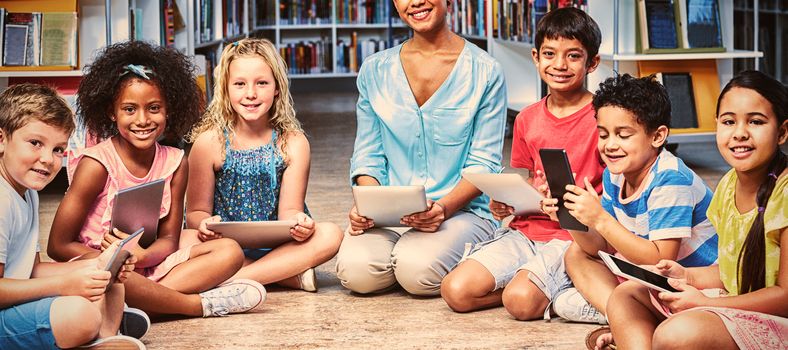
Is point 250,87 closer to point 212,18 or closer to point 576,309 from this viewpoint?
point 576,309

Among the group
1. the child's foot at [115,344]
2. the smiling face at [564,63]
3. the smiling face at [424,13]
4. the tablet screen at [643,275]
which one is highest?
the smiling face at [424,13]

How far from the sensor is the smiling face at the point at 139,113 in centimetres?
246

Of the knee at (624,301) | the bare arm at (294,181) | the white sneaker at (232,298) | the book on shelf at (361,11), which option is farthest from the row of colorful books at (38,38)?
the book on shelf at (361,11)

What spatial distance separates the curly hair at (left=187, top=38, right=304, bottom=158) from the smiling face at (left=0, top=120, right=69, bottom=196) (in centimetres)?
74

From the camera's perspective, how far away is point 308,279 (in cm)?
270

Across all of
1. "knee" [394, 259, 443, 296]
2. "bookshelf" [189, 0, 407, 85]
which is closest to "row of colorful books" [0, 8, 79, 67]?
"knee" [394, 259, 443, 296]

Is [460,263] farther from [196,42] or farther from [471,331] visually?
[196,42]

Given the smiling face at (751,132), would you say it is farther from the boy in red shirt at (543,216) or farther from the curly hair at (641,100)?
the boy in red shirt at (543,216)

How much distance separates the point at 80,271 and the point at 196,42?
3844 mm

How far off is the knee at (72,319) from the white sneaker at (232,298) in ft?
1.67

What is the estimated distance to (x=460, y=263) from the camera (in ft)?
8.36

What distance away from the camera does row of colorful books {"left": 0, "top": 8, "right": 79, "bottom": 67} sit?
13.6 ft

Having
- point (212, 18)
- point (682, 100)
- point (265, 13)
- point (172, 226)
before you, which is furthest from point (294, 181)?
point (265, 13)

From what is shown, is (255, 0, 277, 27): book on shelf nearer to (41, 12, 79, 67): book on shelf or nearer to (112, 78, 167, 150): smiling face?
(41, 12, 79, 67): book on shelf
